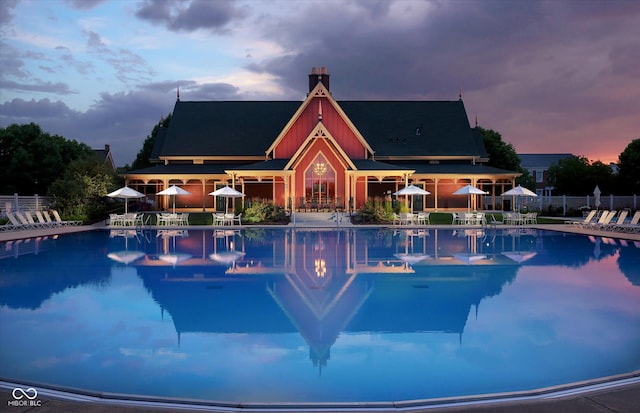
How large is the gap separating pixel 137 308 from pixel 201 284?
2.45 metres

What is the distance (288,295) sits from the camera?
418 inches

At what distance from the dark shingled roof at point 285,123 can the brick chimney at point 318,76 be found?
3.80 meters

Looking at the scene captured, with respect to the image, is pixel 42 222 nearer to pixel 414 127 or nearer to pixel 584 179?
pixel 414 127

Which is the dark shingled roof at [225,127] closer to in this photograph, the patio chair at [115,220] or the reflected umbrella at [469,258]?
the patio chair at [115,220]

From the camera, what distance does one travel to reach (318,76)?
136 ft

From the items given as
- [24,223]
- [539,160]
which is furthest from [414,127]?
[539,160]

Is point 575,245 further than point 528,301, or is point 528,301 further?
point 575,245

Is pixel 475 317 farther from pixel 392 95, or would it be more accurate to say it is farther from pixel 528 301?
pixel 392 95

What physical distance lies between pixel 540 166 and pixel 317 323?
77689 millimetres

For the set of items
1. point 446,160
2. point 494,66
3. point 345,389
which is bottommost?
point 345,389

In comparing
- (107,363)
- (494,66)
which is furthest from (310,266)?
(494,66)

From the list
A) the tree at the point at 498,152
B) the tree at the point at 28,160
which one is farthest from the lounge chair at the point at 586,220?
the tree at the point at 28,160

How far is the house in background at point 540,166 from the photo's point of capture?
244ft

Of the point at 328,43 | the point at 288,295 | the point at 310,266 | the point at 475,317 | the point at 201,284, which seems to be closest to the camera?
the point at 475,317
